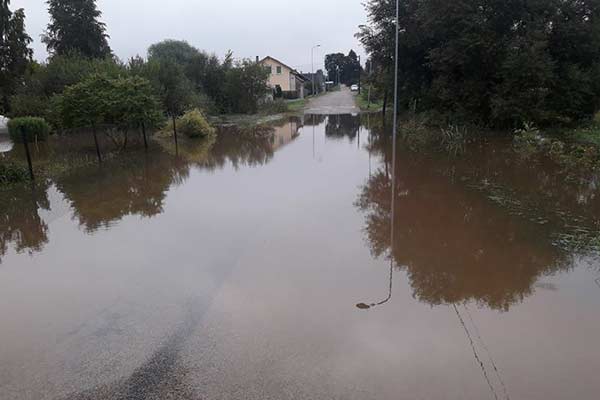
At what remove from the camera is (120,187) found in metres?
12.1

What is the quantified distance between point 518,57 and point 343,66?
111236 mm

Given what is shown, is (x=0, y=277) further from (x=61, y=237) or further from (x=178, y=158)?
(x=178, y=158)

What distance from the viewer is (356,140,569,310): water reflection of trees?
5.77 meters

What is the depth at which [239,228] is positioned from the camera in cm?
832

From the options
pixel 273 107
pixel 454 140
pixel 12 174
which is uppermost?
pixel 273 107

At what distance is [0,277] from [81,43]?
37.7 meters

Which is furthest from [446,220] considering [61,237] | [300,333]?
[61,237]

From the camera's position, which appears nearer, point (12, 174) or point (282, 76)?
point (12, 174)

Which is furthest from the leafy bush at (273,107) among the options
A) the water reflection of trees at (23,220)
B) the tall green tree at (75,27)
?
the water reflection of trees at (23,220)

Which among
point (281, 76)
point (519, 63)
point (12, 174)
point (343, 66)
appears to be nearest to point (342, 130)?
point (519, 63)

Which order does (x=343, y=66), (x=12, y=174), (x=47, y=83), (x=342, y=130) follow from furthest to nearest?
(x=343, y=66) < (x=342, y=130) < (x=47, y=83) < (x=12, y=174)

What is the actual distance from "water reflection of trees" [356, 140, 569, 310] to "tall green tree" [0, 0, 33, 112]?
28097 millimetres

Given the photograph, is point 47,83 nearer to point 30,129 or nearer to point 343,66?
point 30,129

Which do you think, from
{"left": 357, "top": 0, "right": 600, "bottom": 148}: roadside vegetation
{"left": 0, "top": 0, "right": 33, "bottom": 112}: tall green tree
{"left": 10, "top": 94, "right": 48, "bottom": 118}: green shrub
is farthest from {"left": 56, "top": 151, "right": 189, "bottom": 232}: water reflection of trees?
{"left": 0, "top": 0, "right": 33, "bottom": 112}: tall green tree
